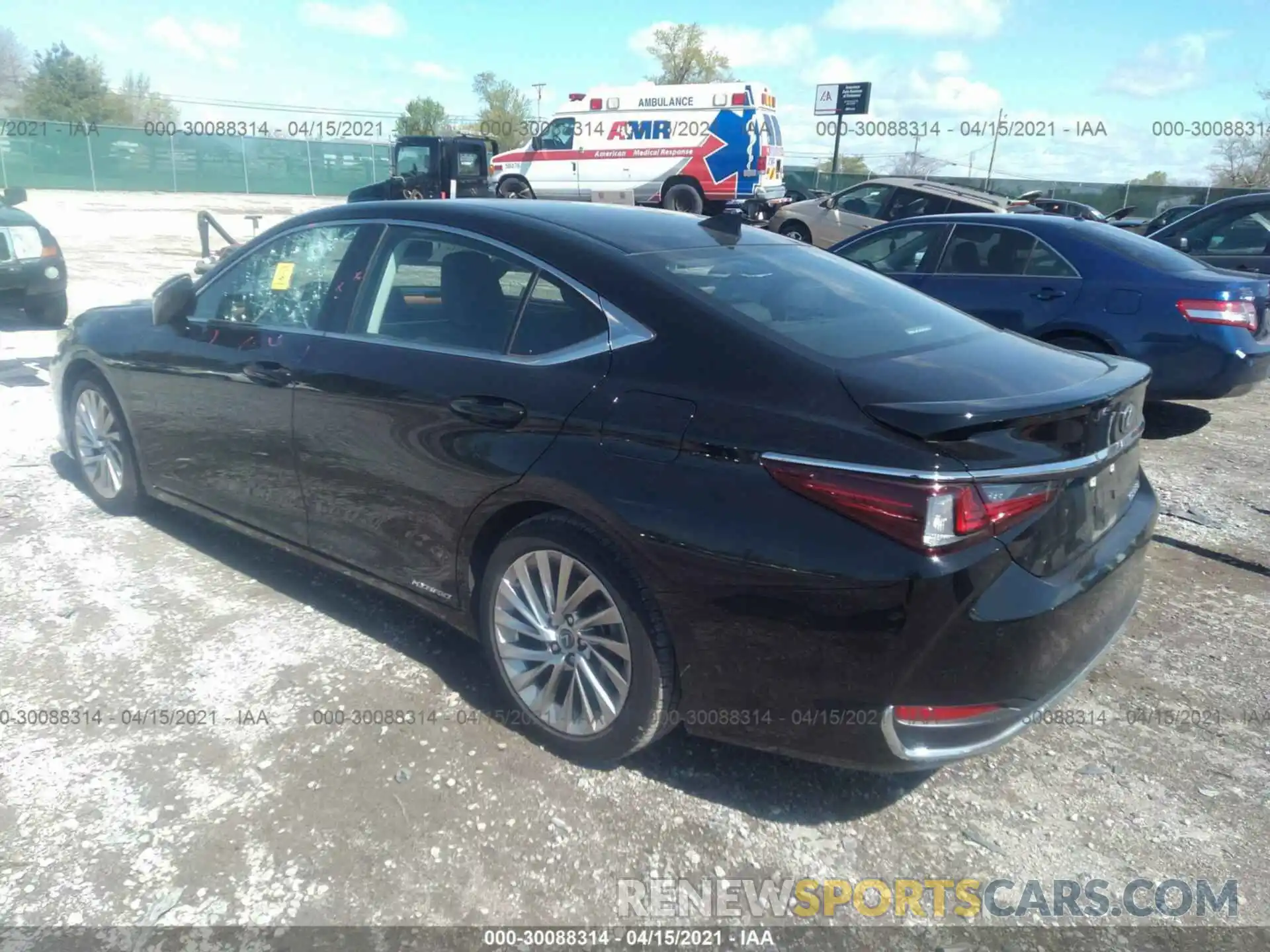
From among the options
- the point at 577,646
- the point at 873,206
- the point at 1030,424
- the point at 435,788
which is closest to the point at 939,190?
the point at 873,206

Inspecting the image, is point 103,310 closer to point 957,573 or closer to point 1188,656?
point 957,573

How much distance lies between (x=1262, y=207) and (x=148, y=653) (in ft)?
32.0

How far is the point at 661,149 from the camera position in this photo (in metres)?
22.6

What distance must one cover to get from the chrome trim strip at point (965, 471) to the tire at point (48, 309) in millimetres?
9231

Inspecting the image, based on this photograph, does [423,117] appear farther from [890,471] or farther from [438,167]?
[890,471]

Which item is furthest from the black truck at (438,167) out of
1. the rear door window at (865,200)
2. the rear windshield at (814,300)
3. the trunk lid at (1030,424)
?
the trunk lid at (1030,424)

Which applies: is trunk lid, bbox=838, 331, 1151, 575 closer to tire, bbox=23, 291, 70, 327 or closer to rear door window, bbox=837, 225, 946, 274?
rear door window, bbox=837, 225, 946, 274

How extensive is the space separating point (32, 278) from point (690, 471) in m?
8.89

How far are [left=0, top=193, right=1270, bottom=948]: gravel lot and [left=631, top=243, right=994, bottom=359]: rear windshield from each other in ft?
4.30

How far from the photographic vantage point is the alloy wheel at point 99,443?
4.58 meters

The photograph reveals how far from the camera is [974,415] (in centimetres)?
220

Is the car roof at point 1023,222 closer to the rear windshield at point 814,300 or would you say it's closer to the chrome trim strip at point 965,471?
the rear windshield at point 814,300

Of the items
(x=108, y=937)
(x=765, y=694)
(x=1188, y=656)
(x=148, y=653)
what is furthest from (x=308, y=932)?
(x=1188, y=656)

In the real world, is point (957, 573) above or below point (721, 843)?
above
